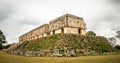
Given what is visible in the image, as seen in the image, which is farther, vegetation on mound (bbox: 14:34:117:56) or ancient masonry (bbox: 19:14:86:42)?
ancient masonry (bbox: 19:14:86:42)

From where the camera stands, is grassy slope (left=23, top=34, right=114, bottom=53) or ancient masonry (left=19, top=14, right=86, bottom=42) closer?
grassy slope (left=23, top=34, right=114, bottom=53)

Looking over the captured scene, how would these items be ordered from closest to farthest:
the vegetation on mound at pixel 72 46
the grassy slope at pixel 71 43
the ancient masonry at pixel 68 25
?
the vegetation on mound at pixel 72 46 < the grassy slope at pixel 71 43 < the ancient masonry at pixel 68 25

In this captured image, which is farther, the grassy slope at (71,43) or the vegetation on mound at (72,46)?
the grassy slope at (71,43)

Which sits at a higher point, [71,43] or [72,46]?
[71,43]

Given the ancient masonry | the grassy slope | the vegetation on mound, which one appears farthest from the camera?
the ancient masonry

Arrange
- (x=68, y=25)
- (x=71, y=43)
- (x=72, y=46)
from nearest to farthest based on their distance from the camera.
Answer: (x=72, y=46)
(x=71, y=43)
(x=68, y=25)

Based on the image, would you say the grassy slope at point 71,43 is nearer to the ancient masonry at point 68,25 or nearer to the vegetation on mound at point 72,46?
the vegetation on mound at point 72,46

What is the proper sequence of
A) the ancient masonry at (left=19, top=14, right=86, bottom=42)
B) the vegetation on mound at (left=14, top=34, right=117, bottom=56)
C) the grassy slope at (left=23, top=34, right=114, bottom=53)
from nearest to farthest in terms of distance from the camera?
the vegetation on mound at (left=14, top=34, right=117, bottom=56) < the grassy slope at (left=23, top=34, right=114, bottom=53) < the ancient masonry at (left=19, top=14, right=86, bottom=42)

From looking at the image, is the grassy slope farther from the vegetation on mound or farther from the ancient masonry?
the ancient masonry

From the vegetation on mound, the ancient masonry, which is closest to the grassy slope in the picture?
the vegetation on mound

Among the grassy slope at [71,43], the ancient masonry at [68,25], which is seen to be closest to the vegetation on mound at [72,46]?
the grassy slope at [71,43]

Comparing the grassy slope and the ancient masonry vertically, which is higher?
the ancient masonry

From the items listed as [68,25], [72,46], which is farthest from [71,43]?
[68,25]

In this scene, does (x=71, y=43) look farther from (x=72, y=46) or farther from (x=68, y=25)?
(x=68, y=25)
